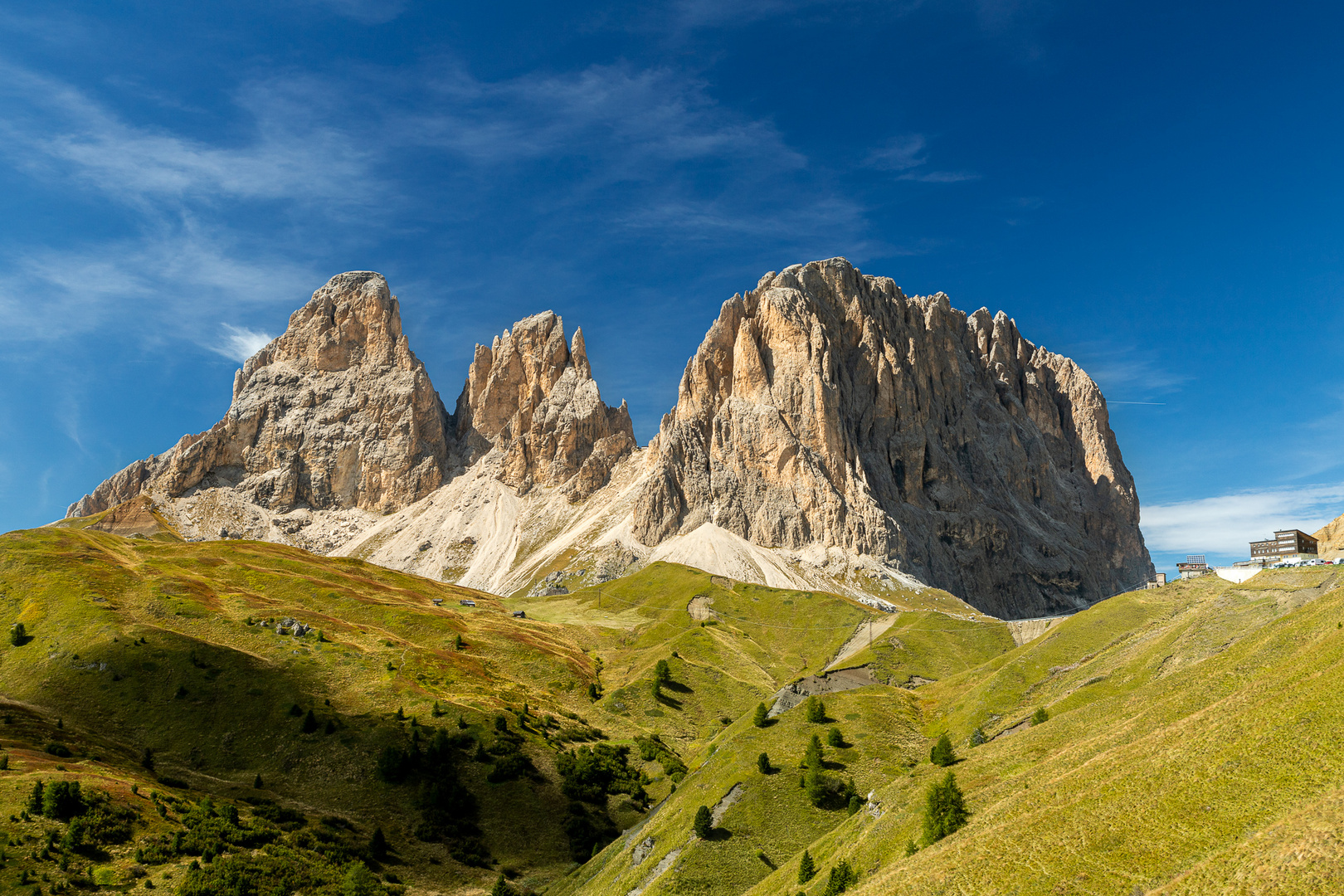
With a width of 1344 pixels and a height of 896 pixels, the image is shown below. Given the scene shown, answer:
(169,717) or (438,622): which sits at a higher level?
(438,622)

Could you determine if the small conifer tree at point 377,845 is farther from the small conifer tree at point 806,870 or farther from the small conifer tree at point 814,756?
the small conifer tree at point 806,870

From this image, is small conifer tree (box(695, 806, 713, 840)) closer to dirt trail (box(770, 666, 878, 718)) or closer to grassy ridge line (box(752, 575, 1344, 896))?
grassy ridge line (box(752, 575, 1344, 896))

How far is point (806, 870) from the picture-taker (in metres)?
47.0

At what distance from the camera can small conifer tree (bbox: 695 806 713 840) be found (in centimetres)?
6038

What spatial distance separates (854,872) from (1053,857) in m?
13.5

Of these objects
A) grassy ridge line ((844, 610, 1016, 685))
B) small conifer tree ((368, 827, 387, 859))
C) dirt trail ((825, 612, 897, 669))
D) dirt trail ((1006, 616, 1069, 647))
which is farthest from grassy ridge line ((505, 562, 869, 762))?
small conifer tree ((368, 827, 387, 859))

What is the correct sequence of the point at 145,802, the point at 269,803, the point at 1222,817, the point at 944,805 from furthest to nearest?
the point at 269,803 → the point at 145,802 → the point at 944,805 → the point at 1222,817

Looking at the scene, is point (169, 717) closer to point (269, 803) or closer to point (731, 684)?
point (269, 803)

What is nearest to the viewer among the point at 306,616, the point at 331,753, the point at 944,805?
the point at 944,805

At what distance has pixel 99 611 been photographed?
104 m

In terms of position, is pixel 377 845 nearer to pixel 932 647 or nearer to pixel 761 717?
pixel 761 717

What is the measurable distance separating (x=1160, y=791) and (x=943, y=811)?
38.4 ft

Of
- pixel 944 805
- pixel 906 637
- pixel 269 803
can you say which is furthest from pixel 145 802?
pixel 906 637

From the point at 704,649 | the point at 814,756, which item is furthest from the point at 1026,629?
the point at 814,756
